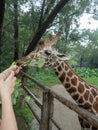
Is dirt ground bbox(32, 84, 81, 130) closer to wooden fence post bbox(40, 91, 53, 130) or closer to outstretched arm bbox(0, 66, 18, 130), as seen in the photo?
wooden fence post bbox(40, 91, 53, 130)

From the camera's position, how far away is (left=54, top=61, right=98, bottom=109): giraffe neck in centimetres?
461

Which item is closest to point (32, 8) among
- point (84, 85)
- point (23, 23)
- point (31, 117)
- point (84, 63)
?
point (23, 23)

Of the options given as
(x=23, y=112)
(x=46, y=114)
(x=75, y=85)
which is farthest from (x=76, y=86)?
(x=23, y=112)

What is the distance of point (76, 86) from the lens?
4812mm

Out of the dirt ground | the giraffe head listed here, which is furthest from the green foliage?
the giraffe head

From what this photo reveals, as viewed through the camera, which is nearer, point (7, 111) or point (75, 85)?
point (7, 111)

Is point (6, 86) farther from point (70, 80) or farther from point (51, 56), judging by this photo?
point (51, 56)

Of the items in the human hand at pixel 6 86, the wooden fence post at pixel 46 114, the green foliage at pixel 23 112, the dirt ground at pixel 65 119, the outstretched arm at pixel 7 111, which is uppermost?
the human hand at pixel 6 86

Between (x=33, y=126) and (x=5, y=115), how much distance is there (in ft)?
16.4

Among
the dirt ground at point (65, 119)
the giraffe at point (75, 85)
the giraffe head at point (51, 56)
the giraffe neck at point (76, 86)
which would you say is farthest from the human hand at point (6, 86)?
the dirt ground at point (65, 119)

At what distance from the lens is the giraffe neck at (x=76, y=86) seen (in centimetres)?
461

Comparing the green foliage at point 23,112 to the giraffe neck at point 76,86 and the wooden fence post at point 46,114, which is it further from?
the wooden fence post at point 46,114

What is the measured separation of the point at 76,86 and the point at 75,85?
3 cm

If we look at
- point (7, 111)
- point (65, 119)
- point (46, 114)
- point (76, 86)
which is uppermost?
point (7, 111)
